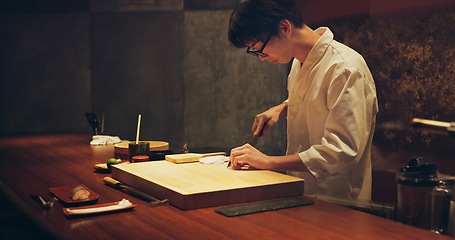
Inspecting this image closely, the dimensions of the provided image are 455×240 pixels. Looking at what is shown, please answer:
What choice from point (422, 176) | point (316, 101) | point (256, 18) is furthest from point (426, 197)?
point (256, 18)

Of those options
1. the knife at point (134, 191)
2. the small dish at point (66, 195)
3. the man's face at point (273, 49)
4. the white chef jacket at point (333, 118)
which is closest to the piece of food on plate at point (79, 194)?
the small dish at point (66, 195)

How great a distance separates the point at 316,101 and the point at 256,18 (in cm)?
51

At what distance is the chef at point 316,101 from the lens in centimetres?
222

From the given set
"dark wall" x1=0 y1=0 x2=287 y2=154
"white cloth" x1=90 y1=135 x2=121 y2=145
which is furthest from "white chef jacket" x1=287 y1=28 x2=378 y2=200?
"dark wall" x1=0 y1=0 x2=287 y2=154

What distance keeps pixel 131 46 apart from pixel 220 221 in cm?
480

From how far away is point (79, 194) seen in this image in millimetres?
1937

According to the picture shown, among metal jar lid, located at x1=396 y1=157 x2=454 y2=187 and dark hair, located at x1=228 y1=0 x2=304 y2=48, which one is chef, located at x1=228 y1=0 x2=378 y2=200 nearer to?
dark hair, located at x1=228 y1=0 x2=304 y2=48

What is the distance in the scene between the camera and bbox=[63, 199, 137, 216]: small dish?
5.76ft

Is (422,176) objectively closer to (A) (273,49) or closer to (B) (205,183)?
(B) (205,183)

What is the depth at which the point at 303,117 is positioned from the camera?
2705 millimetres

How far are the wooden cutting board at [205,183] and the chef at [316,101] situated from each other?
13cm

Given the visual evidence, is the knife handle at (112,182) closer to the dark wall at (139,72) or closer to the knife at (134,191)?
the knife at (134,191)

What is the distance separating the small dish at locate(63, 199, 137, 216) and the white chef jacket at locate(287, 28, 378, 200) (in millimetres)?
773

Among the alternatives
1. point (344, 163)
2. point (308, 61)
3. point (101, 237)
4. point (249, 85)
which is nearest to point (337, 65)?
point (308, 61)
